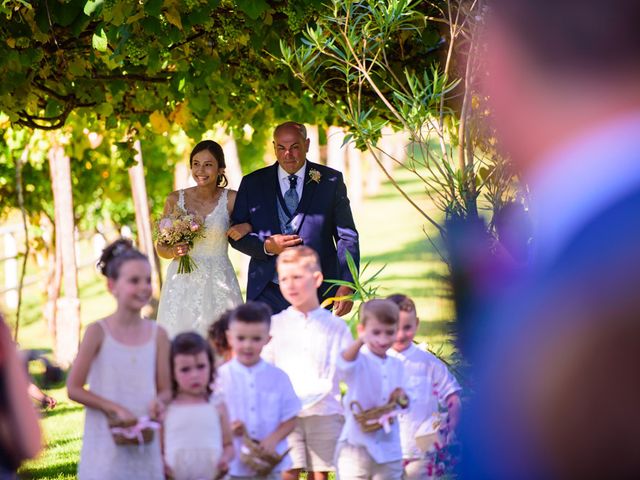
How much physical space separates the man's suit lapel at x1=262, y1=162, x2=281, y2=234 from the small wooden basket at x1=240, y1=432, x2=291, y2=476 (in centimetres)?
282

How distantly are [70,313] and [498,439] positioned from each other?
472 inches

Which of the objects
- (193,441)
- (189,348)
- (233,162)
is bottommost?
(193,441)

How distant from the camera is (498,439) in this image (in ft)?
5.21

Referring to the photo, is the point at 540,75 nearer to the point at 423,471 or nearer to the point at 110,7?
the point at 423,471

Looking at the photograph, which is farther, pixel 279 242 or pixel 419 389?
pixel 279 242

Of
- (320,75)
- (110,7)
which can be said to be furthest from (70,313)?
(110,7)

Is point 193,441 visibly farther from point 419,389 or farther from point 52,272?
point 52,272

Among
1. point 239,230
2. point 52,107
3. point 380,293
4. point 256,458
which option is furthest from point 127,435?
point 380,293

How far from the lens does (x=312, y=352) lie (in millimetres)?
4527

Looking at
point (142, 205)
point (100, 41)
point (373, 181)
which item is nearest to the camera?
point (100, 41)

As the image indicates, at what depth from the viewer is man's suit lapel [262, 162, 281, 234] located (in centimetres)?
663

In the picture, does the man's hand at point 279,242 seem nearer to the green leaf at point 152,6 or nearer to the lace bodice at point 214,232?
the lace bodice at point 214,232

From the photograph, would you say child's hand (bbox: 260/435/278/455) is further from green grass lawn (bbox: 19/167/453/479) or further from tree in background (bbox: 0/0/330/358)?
tree in background (bbox: 0/0/330/358)

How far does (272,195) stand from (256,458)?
9.97 ft
